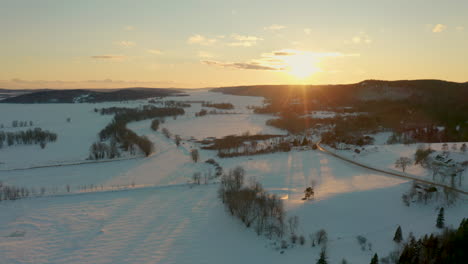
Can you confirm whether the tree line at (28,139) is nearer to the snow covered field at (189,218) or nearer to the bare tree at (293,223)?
the snow covered field at (189,218)

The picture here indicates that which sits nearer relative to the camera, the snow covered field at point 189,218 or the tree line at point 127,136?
the snow covered field at point 189,218

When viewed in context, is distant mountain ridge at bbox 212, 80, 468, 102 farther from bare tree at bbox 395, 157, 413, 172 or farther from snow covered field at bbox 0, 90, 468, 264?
snow covered field at bbox 0, 90, 468, 264

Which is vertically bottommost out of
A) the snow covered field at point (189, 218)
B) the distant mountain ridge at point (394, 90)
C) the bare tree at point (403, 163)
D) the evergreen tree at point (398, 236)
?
the snow covered field at point (189, 218)

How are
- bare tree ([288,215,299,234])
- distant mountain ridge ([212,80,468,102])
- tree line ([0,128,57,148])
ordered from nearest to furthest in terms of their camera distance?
bare tree ([288,215,299,234])
tree line ([0,128,57,148])
distant mountain ridge ([212,80,468,102])

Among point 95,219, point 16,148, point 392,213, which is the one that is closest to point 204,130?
point 16,148

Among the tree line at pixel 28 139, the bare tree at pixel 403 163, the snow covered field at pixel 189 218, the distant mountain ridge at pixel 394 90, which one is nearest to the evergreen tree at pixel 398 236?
the snow covered field at pixel 189 218

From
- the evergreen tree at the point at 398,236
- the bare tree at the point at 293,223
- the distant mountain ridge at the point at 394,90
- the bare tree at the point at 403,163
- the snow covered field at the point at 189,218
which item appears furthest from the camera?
the distant mountain ridge at the point at 394,90

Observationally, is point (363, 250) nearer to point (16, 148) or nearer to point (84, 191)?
point (84, 191)

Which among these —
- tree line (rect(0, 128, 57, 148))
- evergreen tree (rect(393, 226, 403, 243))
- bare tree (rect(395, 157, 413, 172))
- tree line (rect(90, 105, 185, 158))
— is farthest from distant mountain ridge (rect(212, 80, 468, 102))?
tree line (rect(0, 128, 57, 148))

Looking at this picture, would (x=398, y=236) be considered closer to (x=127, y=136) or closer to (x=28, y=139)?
(x=127, y=136)

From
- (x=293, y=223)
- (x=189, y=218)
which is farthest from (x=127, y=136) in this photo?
(x=293, y=223)

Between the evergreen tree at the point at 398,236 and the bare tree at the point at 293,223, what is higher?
the evergreen tree at the point at 398,236
